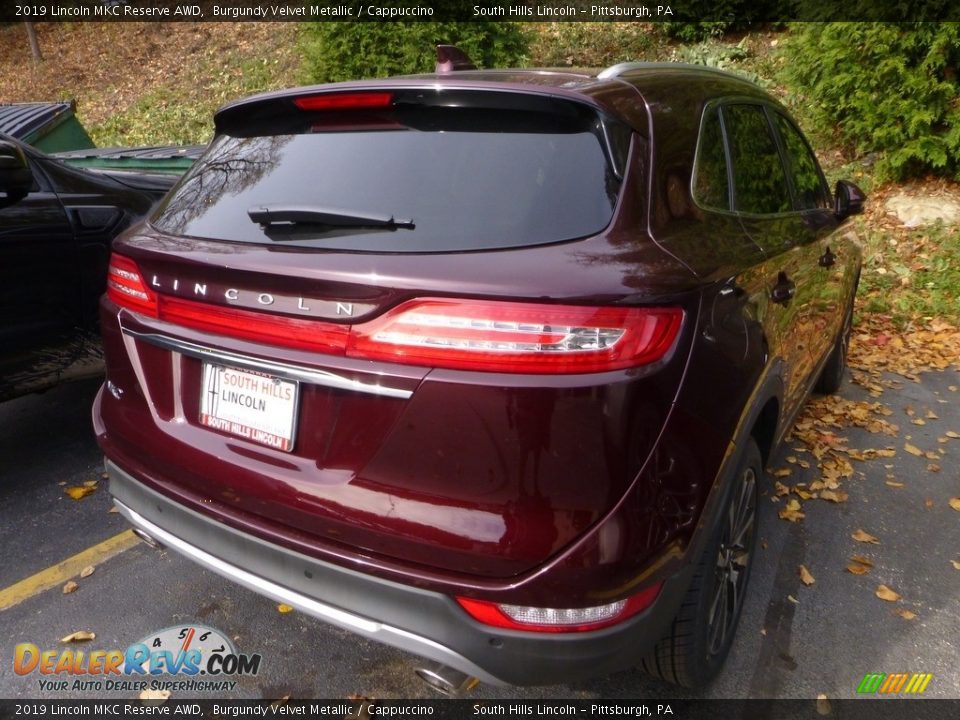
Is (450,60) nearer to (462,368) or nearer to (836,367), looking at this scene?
(462,368)

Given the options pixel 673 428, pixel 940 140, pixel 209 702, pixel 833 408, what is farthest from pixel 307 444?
pixel 940 140

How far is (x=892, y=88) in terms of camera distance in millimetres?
7801

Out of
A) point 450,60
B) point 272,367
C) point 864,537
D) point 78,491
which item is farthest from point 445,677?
point 78,491

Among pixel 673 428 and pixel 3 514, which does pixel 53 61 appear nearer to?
pixel 3 514

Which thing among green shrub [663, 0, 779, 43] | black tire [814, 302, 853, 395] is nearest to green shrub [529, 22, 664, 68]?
green shrub [663, 0, 779, 43]

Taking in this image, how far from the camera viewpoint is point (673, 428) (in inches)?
68.5

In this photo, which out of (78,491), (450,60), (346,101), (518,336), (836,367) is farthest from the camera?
(836,367)

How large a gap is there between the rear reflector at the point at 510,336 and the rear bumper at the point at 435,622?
1.80 ft

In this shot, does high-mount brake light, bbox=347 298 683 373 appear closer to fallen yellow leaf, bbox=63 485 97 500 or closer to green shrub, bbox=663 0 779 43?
fallen yellow leaf, bbox=63 485 97 500

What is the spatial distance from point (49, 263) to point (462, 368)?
2764mm

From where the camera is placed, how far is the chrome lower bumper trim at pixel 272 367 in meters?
1.70

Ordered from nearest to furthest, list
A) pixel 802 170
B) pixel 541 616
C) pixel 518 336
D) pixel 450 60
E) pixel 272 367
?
pixel 518 336 < pixel 541 616 < pixel 272 367 < pixel 450 60 < pixel 802 170

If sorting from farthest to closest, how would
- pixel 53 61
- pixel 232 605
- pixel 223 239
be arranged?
pixel 53 61, pixel 232 605, pixel 223 239

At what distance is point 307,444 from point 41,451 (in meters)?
2.88
